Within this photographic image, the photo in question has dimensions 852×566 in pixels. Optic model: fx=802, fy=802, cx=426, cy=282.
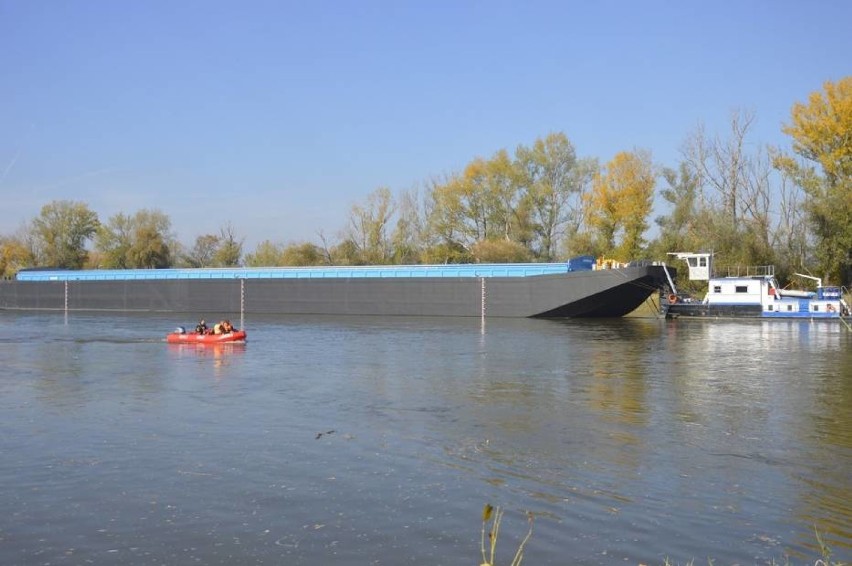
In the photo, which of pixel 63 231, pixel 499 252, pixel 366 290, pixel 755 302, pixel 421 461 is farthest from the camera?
pixel 63 231

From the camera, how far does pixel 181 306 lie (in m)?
49.4

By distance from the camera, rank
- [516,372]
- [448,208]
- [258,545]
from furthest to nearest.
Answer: [448,208] → [516,372] → [258,545]

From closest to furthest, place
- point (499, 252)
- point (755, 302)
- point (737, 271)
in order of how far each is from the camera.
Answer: point (755, 302) → point (737, 271) → point (499, 252)

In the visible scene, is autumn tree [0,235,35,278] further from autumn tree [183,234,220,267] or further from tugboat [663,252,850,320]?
tugboat [663,252,850,320]

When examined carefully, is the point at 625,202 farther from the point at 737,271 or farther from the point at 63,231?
the point at 63,231

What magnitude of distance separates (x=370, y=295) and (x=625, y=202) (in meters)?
19.3

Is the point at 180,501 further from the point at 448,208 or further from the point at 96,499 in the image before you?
the point at 448,208

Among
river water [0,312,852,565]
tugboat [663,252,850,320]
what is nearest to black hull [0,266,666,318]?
tugboat [663,252,850,320]

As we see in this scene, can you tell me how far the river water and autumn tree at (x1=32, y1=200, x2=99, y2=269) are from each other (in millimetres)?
61954

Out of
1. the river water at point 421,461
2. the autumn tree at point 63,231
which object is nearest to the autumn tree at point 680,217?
the river water at point 421,461

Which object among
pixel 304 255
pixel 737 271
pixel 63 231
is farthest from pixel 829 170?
pixel 63 231

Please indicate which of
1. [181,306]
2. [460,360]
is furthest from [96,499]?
[181,306]

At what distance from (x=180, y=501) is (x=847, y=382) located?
47.4ft

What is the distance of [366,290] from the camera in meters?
44.0
